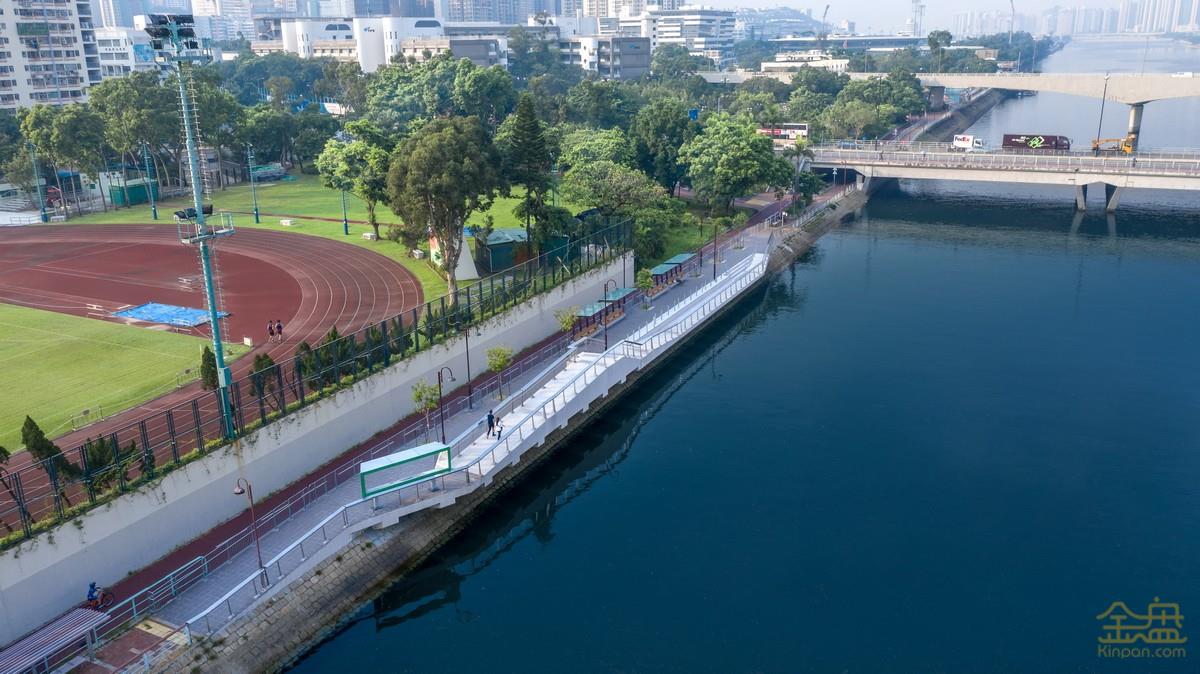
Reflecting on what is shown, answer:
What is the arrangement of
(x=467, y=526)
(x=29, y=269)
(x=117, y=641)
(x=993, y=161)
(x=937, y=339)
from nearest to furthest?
(x=117, y=641)
(x=467, y=526)
(x=937, y=339)
(x=29, y=269)
(x=993, y=161)

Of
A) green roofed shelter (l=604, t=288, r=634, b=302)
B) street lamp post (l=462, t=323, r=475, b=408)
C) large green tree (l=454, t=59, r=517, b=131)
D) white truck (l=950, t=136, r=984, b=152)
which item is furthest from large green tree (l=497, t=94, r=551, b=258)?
white truck (l=950, t=136, r=984, b=152)

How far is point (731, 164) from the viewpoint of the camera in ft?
270

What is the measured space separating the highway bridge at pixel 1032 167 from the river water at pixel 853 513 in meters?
30.1

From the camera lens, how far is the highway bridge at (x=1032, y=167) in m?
86.8

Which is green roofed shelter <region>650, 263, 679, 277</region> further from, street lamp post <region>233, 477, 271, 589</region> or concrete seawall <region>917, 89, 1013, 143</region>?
concrete seawall <region>917, 89, 1013, 143</region>

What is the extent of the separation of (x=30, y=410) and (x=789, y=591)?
34.9 meters

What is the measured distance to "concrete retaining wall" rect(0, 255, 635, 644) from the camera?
28219mm

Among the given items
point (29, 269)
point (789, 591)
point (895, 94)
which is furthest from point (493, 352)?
point (895, 94)

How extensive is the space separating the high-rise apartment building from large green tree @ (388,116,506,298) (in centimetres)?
10320

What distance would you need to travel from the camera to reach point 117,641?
1088 inches

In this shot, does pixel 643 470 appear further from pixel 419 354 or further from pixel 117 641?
pixel 117 641

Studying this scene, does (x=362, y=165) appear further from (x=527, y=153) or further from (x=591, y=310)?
(x=591, y=310)

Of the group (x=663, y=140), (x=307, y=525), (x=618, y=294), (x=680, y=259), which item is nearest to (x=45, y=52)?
(x=663, y=140)

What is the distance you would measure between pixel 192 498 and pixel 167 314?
25548mm
